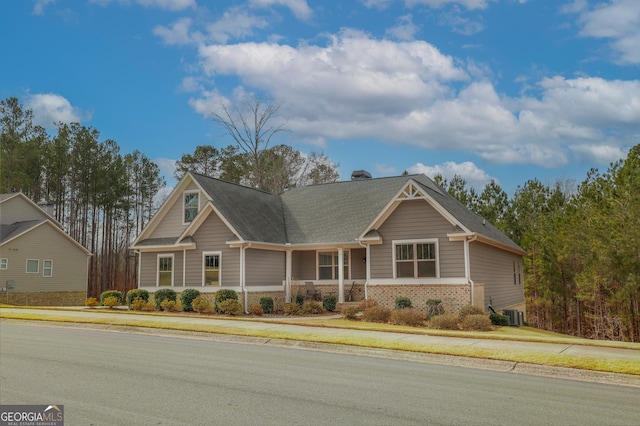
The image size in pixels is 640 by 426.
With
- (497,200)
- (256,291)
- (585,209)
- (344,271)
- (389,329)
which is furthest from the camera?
(497,200)

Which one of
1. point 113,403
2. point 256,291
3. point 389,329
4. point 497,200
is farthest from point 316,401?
point 497,200

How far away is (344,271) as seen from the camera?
92.8 ft

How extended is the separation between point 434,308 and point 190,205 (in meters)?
14.2

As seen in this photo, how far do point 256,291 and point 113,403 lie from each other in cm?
1821

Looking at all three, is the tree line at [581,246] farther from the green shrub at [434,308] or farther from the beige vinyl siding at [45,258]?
the beige vinyl siding at [45,258]

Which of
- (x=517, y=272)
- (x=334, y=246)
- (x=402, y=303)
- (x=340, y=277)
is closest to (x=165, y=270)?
(x=334, y=246)

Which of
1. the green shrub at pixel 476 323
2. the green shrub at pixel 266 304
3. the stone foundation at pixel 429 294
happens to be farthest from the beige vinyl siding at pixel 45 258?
the green shrub at pixel 476 323

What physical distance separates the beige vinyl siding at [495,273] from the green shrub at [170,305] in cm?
1375

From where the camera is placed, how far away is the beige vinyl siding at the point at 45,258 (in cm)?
3719

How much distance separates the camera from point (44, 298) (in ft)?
128

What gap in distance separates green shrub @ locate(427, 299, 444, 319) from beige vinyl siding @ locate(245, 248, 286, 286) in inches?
A: 338

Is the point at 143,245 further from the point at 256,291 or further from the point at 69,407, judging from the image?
the point at 69,407

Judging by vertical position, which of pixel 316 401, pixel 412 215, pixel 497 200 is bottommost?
pixel 316 401

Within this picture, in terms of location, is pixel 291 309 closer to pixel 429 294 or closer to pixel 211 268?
pixel 211 268
